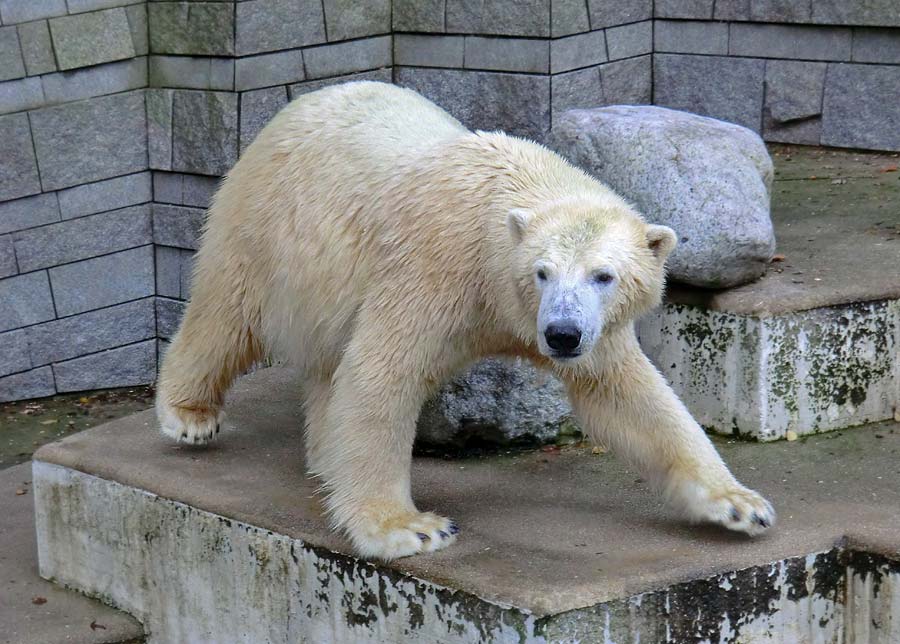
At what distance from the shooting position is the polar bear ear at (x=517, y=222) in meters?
3.23

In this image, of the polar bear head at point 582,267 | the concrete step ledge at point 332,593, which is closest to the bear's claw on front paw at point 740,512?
the concrete step ledge at point 332,593

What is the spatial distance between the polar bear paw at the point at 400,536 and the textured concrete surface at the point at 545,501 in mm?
35

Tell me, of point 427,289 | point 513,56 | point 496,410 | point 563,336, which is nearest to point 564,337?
point 563,336

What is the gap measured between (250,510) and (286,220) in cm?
81

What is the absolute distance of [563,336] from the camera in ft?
9.86

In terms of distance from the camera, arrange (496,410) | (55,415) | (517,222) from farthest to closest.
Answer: (55,415) → (496,410) → (517,222)

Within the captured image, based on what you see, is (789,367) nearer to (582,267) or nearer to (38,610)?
(582,267)

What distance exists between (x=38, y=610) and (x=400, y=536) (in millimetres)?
1391

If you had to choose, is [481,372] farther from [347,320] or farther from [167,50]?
[167,50]

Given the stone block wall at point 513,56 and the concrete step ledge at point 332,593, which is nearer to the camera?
the concrete step ledge at point 332,593

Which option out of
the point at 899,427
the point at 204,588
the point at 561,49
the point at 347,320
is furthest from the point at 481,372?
the point at 561,49

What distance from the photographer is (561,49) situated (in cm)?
620

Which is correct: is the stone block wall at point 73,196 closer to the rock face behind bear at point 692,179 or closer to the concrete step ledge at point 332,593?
the concrete step ledge at point 332,593

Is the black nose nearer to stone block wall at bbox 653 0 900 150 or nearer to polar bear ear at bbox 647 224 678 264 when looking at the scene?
polar bear ear at bbox 647 224 678 264
